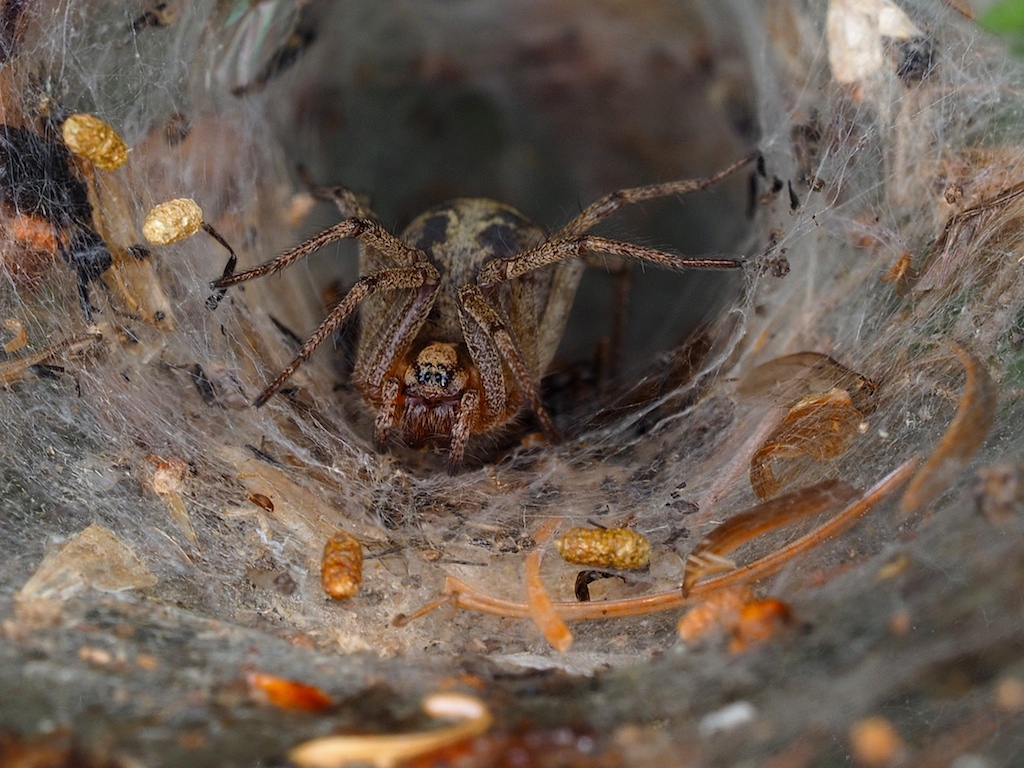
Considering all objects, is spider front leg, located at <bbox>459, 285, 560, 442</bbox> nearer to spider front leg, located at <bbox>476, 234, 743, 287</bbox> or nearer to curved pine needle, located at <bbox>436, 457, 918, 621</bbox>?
spider front leg, located at <bbox>476, 234, 743, 287</bbox>

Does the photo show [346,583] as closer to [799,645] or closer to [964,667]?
[799,645]

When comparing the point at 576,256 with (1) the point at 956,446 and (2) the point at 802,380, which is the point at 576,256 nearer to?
(2) the point at 802,380

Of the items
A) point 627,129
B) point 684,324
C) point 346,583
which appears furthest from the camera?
point 627,129

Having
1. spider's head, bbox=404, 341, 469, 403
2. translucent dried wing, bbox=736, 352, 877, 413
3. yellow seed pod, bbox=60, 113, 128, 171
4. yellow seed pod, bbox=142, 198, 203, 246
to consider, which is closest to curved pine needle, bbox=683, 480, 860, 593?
translucent dried wing, bbox=736, 352, 877, 413

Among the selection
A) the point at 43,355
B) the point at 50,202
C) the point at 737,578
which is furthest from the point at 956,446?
the point at 50,202

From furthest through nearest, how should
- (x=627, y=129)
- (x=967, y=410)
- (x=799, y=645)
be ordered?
(x=627, y=129) < (x=967, y=410) < (x=799, y=645)

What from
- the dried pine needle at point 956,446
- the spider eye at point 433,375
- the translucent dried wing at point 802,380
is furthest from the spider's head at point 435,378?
the dried pine needle at point 956,446

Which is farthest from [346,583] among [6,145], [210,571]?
[6,145]

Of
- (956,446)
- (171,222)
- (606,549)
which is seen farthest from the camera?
(171,222)
